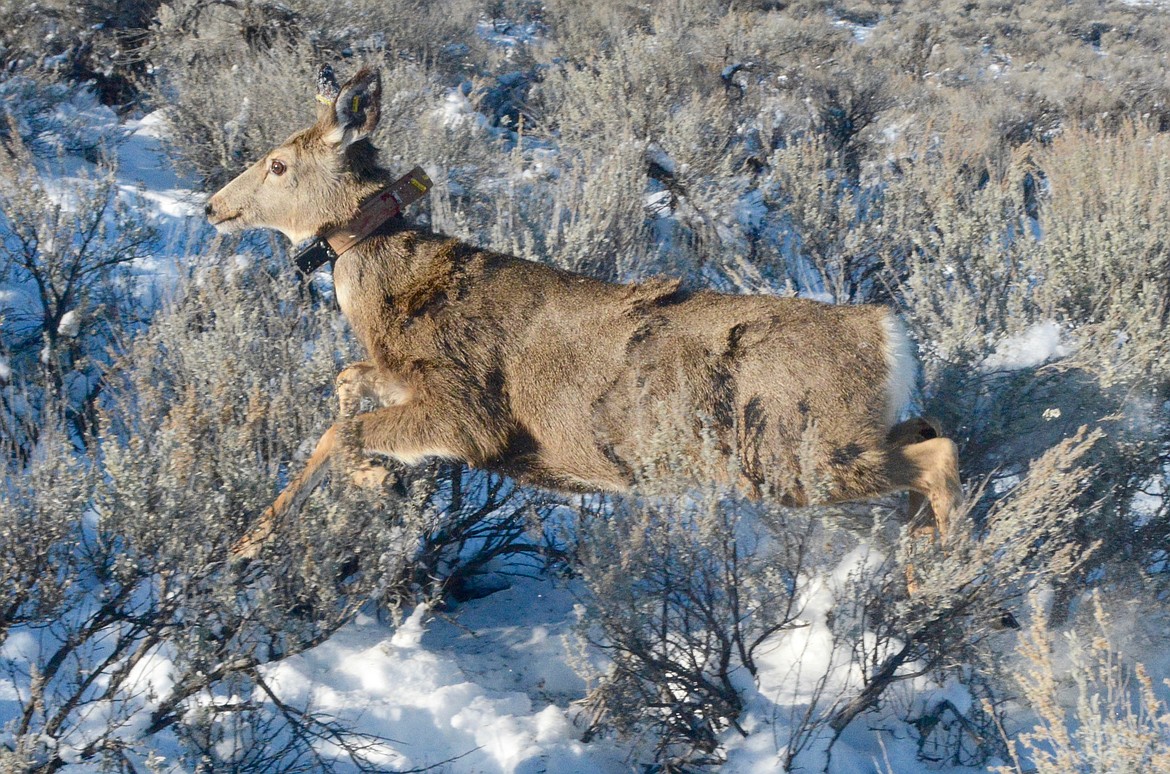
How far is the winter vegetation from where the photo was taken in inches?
134

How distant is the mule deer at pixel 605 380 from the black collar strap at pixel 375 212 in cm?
8

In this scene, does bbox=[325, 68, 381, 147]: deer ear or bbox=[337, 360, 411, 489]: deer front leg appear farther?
bbox=[325, 68, 381, 147]: deer ear

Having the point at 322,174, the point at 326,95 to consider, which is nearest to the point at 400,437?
the point at 322,174

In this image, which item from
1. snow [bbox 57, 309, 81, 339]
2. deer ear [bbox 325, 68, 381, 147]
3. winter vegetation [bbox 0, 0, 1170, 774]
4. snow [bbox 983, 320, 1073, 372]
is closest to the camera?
winter vegetation [bbox 0, 0, 1170, 774]

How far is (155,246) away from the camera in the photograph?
22.1 feet

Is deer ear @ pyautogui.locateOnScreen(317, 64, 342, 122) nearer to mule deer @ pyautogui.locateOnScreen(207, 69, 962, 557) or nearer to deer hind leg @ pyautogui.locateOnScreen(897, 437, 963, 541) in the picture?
mule deer @ pyautogui.locateOnScreen(207, 69, 962, 557)

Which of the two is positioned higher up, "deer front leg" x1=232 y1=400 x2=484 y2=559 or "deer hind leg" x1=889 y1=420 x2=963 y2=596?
"deer front leg" x1=232 y1=400 x2=484 y2=559

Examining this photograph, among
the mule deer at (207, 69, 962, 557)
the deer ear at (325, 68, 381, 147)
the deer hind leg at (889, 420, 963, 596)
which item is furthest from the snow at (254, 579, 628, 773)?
the deer ear at (325, 68, 381, 147)

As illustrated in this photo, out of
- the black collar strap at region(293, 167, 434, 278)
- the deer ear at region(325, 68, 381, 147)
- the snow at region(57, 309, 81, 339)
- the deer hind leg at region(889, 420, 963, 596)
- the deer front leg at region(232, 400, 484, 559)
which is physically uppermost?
the deer ear at region(325, 68, 381, 147)

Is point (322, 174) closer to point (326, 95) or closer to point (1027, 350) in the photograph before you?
point (326, 95)

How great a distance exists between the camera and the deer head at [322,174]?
14.9ft

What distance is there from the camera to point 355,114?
14.9ft

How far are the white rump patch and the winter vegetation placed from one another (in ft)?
1.38

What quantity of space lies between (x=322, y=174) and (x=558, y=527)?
6.70ft
